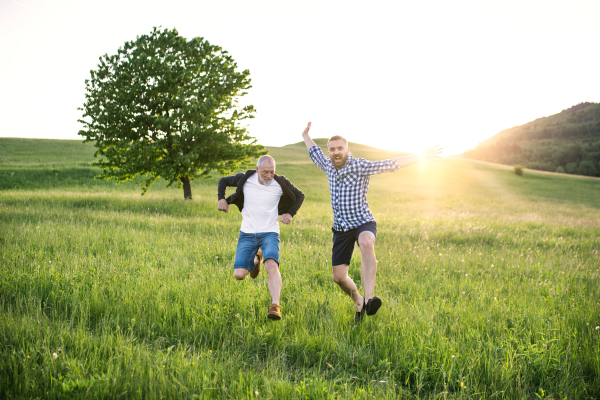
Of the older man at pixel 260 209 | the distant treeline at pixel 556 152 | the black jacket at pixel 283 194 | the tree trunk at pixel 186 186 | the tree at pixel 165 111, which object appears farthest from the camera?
the distant treeline at pixel 556 152

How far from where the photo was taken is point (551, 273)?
6.20 meters

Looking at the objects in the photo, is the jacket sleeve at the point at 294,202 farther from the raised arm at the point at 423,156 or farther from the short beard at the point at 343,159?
the raised arm at the point at 423,156

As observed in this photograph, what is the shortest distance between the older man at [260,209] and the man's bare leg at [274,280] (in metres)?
0.13

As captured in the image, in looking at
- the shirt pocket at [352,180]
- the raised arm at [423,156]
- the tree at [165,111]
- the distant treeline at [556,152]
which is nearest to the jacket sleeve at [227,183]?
the shirt pocket at [352,180]

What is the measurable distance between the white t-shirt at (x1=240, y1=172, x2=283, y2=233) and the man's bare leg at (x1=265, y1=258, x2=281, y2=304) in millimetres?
578

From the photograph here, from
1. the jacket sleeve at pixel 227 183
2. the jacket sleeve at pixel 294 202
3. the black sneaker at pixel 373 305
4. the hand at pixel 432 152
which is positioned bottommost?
the black sneaker at pixel 373 305

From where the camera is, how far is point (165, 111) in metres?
15.1

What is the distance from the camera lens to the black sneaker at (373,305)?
377 cm

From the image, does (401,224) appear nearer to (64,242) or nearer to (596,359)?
(596,359)

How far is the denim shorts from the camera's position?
466 centimetres

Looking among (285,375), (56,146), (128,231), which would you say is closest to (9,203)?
(128,231)

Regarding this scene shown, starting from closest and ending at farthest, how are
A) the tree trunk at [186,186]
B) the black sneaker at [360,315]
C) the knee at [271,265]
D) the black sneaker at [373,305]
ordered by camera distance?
the black sneaker at [373,305]
the black sneaker at [360,315]
the knee at [271,265]
the tree trunk at [186,186]

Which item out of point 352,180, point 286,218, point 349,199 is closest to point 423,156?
point 352,180

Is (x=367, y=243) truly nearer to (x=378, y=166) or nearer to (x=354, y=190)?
(x=354, y=190)
